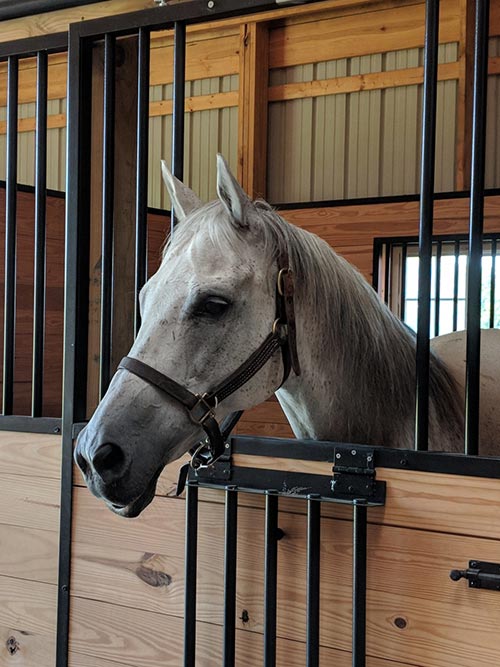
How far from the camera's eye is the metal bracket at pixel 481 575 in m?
1.06

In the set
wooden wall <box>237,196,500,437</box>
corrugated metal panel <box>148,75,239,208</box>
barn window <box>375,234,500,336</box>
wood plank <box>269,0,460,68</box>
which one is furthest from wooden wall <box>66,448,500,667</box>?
corrugated metal panel <box>148,75,239,208</box>

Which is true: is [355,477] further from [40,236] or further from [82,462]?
[40,236]

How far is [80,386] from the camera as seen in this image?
1.53 metres

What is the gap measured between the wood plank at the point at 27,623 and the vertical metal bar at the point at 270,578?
0.53 meters

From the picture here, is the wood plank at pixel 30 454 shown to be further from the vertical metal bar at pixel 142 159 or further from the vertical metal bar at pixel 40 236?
the vertical metal bar at pixel 142 159

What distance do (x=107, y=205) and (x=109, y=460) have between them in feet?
2.12

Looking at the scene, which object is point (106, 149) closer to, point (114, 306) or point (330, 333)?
point (114, 306)

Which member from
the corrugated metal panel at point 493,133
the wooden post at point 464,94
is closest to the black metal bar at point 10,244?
the wooden post at point 464,94

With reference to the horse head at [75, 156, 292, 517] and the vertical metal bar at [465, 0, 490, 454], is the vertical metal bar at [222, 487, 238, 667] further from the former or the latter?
the vertical metal bar at [465, 0, 490, 454]

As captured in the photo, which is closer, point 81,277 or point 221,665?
point 221,665

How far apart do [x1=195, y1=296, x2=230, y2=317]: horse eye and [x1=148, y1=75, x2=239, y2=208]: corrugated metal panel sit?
531 cm

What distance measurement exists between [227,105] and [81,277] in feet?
16.5

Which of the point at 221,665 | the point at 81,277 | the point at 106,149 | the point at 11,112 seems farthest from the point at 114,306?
the point at 221,665

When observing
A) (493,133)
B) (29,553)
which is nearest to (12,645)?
(29,553)
